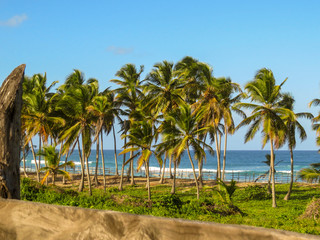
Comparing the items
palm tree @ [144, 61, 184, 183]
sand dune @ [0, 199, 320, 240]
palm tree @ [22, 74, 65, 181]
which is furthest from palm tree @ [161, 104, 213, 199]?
sand dune @ [0, 199, 320, 240]

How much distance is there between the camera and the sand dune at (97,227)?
1963 mm

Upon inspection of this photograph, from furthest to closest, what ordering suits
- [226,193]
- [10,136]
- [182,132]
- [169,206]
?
[182,132]
[226,193]
[169,206]
[10,136]

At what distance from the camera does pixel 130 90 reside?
1505 inches

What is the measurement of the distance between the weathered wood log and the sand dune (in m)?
1.27

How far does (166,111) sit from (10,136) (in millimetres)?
31021

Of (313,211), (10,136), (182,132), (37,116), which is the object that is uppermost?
(37,116)

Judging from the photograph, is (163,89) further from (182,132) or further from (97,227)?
(97,227)

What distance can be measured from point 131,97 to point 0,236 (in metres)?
35.0

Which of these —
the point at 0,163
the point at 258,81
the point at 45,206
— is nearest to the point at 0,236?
the point at 45,206

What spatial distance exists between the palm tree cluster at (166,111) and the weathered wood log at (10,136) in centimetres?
2212

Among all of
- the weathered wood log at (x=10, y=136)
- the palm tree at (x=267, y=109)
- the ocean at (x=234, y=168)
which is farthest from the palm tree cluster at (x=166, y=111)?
the weathered wood log at (x=10, y=136)

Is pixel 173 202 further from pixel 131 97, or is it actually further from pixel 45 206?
pixel 131 97

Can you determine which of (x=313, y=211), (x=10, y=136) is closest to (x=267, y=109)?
(x=313, y=211)

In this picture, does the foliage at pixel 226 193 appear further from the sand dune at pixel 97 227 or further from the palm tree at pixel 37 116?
the sand dune at pixel 97 227
